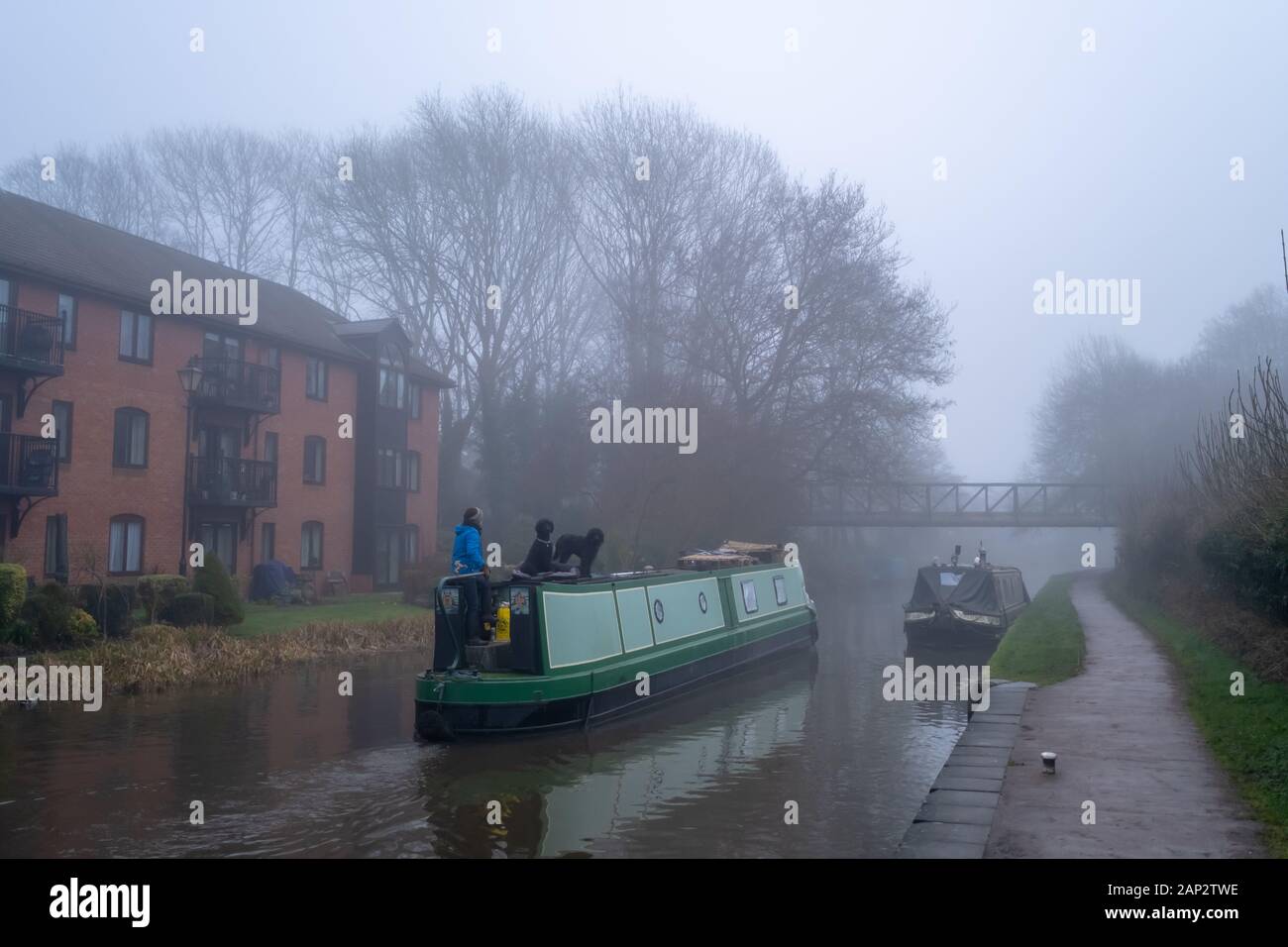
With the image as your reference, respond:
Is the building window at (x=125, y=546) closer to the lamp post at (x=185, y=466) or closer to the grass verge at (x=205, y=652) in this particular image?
the lamp post at (x=185, y=466)

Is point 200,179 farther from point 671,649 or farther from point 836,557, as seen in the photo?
point 671,649

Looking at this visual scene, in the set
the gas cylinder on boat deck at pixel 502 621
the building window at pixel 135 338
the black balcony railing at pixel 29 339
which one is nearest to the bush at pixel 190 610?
the black balcony railing at pixel 29 339

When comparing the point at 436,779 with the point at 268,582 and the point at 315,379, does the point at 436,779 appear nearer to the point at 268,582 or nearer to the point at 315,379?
the point at 268,582

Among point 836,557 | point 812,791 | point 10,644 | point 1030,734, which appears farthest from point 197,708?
point 836,557

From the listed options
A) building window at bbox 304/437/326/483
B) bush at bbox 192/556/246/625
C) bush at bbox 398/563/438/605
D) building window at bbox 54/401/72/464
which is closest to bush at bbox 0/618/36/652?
bush at bbox 192/556/246/625

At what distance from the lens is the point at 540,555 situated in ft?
44.8

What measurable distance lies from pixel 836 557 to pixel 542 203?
20621mm

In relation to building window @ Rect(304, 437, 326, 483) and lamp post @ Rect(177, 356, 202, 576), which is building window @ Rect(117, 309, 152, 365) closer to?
lamp post @ Rect(177, 356, 202, 576)

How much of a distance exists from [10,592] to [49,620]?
71cm

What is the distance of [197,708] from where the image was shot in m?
13.9

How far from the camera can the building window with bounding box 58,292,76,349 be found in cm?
2248

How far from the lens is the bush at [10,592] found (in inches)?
580

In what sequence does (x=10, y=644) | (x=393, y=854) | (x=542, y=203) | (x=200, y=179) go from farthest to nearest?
(x=200, y=179) < (x=542, y=203) < (x=10, y=644) < (x=393, y=854)

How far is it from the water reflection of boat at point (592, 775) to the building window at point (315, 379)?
1838 centimetres
